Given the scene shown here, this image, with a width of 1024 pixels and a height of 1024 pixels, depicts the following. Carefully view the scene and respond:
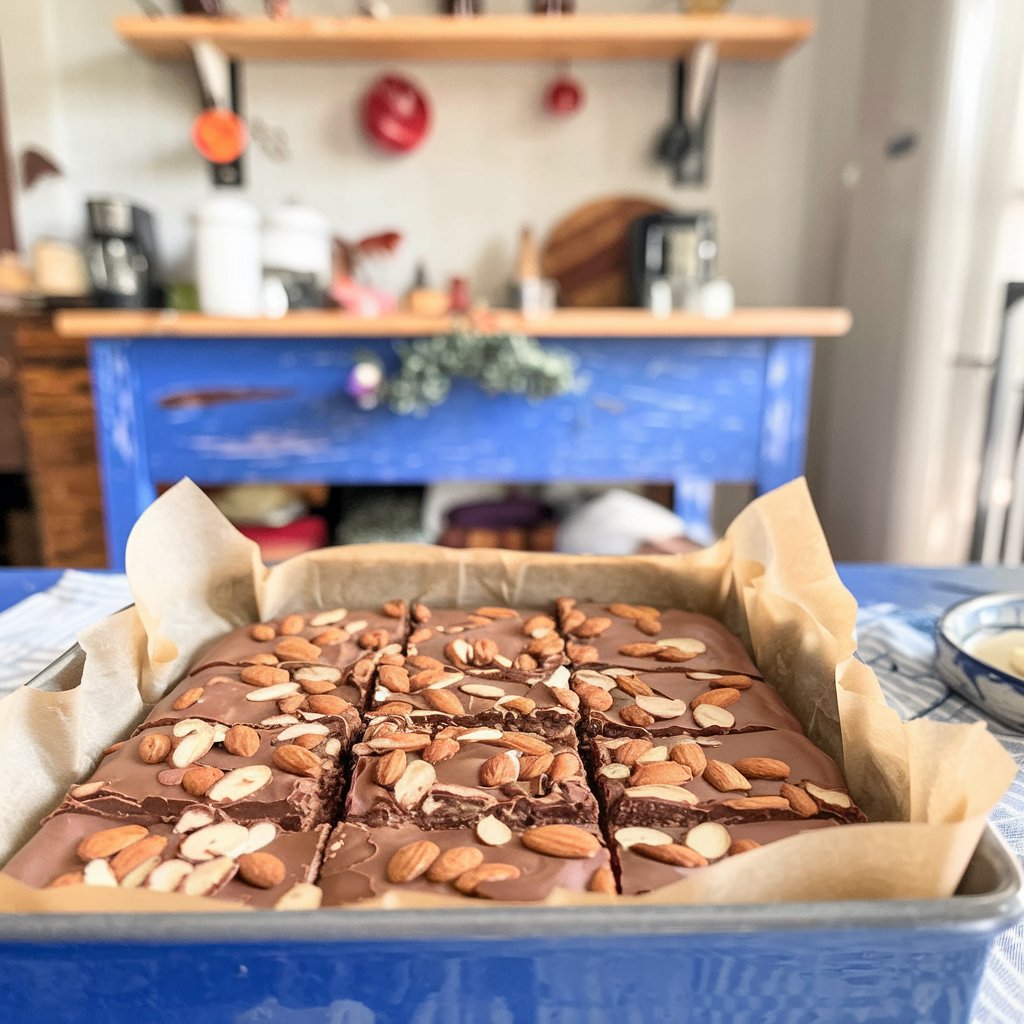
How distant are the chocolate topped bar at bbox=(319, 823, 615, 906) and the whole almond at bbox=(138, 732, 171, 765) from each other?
0.16 m

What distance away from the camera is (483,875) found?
19.3 inches

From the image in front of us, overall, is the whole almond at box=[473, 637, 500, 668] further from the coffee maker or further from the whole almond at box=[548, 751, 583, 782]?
the coffee maker

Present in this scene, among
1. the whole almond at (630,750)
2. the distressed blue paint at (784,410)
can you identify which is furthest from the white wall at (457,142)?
the whole almond at (630,750)

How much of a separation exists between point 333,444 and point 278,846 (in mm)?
1512

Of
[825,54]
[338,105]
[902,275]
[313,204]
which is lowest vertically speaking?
[902,275]

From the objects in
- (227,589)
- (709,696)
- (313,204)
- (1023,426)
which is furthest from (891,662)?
(313,204)

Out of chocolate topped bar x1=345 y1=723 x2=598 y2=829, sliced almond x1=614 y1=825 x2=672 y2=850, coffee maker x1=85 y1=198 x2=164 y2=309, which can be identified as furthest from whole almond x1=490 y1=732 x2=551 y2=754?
coffee maker x1=85 y1=198 x2=164 y2=309

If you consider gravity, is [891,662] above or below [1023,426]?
below

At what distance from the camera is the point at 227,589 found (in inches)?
34.7

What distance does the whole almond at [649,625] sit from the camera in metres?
0.82

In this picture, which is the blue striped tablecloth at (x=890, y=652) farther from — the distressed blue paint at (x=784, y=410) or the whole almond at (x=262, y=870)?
the distressed blue paint at (x=784, y=410)

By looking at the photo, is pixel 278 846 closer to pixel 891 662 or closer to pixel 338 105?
pixel 891 662

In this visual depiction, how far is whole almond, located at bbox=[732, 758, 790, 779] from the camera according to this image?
595mm

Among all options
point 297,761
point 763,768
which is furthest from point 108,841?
point 763,768
